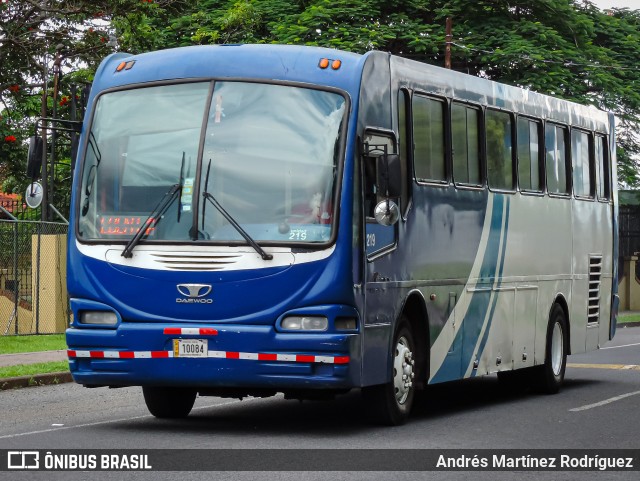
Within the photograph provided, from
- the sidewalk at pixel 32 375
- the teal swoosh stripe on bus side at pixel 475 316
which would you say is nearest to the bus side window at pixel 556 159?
the teal swoosh stripe on bus side at pixel 475 316

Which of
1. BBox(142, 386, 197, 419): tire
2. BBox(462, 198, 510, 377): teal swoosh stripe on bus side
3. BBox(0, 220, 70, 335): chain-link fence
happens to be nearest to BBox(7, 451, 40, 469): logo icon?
BBox(142, 386, 197, 419): tire

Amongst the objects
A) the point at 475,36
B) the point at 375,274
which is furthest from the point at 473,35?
the point at 375,274

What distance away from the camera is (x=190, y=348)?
11.8 m

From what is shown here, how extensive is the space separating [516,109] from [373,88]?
445 cm

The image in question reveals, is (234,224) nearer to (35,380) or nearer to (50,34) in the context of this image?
(35,380)

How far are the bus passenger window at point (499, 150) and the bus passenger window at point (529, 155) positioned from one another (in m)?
0.36

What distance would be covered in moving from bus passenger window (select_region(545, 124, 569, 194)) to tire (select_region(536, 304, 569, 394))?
1475mm

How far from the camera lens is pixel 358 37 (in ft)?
128

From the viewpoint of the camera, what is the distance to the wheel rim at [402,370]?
12.8 metres

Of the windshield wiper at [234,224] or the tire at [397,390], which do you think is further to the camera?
the tire at [397,390]

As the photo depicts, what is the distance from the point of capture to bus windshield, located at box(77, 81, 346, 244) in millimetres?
11875

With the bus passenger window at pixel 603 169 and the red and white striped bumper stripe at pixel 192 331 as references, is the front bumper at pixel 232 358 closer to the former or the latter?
the red and white striped bumper stripe at pixel 192 331

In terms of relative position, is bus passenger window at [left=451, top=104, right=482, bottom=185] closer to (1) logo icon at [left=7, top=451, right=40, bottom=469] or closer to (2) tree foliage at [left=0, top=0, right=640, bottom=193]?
(1) logo icon at [left=7, top=451, right=40, bottom=469]

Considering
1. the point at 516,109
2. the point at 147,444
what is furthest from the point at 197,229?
the point at 516,109
